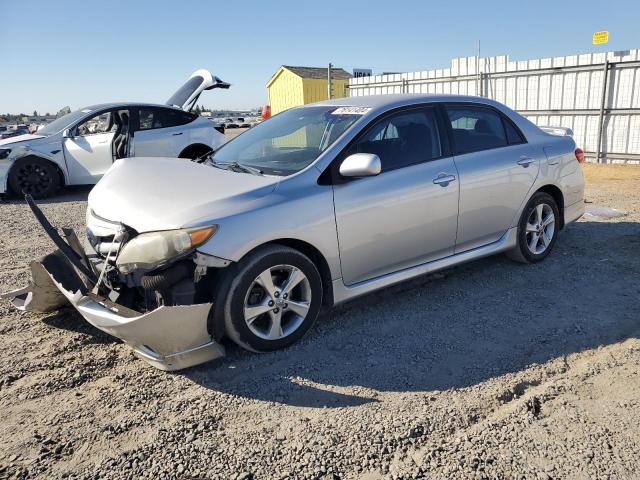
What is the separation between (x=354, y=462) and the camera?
7.84 ft

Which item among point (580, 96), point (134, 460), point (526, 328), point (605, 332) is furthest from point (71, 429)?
point (580, 96)

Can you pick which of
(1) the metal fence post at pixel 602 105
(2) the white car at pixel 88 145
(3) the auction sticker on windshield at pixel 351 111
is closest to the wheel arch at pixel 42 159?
(2) the white car at pixel 88 145

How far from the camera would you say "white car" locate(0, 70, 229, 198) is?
28.7ft

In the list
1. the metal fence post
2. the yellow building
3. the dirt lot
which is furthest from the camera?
the yellow building

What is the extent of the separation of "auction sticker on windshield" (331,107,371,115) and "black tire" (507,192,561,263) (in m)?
1.90

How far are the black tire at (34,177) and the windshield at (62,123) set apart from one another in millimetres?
616

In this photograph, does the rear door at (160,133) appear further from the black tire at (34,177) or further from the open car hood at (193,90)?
the black tire at (34,177)

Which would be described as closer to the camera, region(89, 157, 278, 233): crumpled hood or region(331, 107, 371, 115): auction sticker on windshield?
region(89, 157, 278, 233): crumpled hood

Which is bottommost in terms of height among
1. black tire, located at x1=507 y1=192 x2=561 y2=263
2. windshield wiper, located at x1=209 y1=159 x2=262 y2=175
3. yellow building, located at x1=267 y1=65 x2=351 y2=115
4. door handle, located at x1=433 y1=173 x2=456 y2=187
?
black tire, located at x1=507 y1=192 x2=561 y2=263

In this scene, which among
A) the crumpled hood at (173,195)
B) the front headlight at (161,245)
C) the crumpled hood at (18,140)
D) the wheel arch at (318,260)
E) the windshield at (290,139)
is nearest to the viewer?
the front headlight at (161,245)

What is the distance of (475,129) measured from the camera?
4562mm

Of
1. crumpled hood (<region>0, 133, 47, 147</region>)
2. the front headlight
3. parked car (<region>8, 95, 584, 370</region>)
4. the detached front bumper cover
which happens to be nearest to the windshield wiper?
parked car (<region>8, 95, 584, 370</region>)

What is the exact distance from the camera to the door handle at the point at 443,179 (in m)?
4.05

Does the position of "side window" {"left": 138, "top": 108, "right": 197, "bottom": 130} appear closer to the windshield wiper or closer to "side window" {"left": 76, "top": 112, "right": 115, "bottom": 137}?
"side window" {"left": 76, "top": 112, "right": 115, "bottom": 137}
